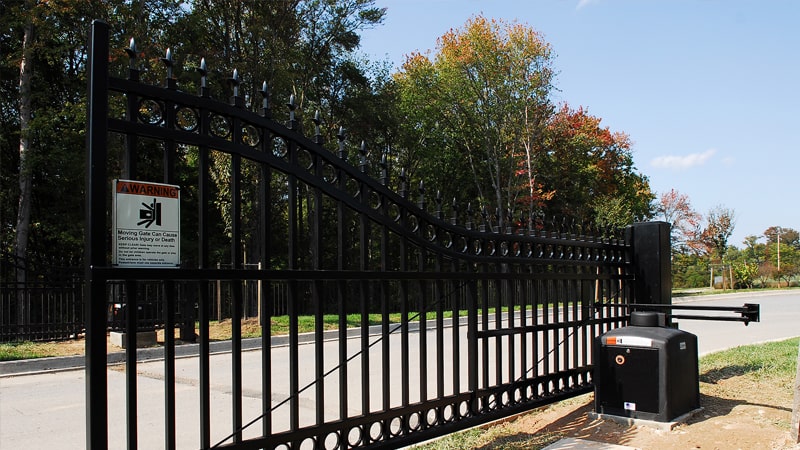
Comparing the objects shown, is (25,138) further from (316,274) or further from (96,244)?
(96,244)

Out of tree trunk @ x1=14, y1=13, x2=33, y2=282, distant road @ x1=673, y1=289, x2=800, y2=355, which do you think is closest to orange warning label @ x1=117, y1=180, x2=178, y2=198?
distant road @ x1=673, y1=289, x2=800, y2=355

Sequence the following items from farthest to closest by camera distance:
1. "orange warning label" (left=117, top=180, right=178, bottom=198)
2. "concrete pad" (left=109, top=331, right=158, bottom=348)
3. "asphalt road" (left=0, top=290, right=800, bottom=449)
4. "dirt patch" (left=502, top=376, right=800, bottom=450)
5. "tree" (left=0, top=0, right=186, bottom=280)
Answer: "tree" (left=0, top=0, right=186, bottom=280) < "concrete pad" (left=109, top=331, right=158, bottom=348) < "asphalt road" (left=0, top=290, right=800, bottom=449) < "dirt patch" (left=502, top=376, right=800, bottom=450) < "orange warning label" (left=117, top=180, right=178, bottom=198)

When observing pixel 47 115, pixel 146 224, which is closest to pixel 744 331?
pixel 146 224

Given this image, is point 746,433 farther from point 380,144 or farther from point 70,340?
point 380,144

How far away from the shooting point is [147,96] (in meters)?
3.57

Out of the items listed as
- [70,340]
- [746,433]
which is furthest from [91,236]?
[70,340]

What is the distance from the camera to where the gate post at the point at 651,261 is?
7.75 meters

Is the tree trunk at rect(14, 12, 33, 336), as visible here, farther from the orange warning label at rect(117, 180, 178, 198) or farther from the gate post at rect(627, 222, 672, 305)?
the orange warning label at rect(117, 180, 178, 198)

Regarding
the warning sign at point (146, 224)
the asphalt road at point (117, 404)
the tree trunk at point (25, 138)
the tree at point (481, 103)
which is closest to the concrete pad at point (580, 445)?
the asphalt road at point (117, 404)

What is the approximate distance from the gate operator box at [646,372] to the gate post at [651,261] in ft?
4.27

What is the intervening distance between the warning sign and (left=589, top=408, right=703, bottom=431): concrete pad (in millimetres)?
4640

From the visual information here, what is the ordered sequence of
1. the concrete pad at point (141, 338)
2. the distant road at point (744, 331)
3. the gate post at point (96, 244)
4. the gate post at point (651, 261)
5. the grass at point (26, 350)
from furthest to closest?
the distant road at point (744, 331), the concrete pad at point (141, 338), the grass at point (26, 350), the gate post at point (651, 261), the gate post at point (96, 244)

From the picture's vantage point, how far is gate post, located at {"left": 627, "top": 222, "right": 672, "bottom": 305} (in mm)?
7746

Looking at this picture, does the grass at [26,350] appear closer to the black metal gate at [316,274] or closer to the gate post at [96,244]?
the black metal gate at [316,274]
